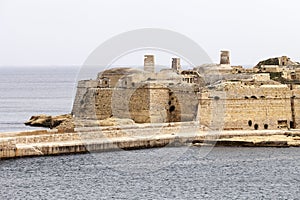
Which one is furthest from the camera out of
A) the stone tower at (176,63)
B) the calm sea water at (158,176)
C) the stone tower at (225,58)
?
the stone tower at (176,63)

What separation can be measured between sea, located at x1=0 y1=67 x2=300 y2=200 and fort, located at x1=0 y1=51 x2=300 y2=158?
24.6 inches

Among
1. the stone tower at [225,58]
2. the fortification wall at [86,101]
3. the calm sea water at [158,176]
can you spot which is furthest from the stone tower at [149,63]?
the calm sea water at [158,176]

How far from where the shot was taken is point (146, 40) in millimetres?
28547

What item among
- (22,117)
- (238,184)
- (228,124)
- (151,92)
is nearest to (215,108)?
(228,124)

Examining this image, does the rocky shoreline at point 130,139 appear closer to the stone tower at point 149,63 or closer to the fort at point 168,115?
the fort at point 168,115

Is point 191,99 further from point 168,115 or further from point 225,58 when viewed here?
point 225,58

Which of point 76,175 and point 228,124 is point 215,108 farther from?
point 76,175

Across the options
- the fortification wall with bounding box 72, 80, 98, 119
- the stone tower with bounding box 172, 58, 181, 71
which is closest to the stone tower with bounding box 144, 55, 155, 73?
the fortification wall with bounding box 72, 80, 98, 119

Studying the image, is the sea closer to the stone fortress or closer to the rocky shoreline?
the rocky shoreline

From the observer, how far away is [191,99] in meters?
31.1

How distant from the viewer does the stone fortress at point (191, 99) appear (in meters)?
30.0

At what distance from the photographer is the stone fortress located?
98.5 ft

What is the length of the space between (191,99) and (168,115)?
1.39m

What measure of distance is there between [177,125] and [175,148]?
1700 millimetres
